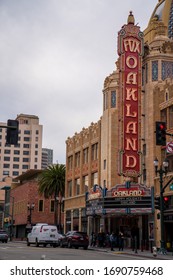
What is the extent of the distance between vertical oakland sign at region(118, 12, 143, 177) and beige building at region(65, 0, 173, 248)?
0.78ft

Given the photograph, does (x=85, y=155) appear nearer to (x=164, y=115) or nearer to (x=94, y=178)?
(x=94, y=178)

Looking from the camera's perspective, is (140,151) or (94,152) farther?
(94,152)

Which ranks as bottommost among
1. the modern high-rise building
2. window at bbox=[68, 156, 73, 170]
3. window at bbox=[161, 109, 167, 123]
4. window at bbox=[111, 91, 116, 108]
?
window at bbox=[68, 156, 73, 170]

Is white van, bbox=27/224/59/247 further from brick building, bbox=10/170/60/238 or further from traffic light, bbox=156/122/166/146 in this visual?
brick building, bbox=10/170/60/238

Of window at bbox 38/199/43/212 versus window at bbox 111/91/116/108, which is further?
window at bbox 38/199/43/212

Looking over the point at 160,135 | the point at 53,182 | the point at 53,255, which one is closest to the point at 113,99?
the point at 53,182

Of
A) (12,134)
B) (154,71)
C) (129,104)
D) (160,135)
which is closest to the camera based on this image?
(12,134)

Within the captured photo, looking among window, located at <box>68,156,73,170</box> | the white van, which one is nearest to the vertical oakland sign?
the white van

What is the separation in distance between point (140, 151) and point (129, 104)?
4.75 metres

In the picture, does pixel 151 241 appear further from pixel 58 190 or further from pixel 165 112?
pixel 58 190

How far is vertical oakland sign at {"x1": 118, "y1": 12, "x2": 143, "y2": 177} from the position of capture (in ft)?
152

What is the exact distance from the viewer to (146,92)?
48.1 metres

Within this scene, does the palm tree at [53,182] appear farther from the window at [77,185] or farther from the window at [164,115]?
the window at [164,115]

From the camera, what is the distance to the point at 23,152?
194m
